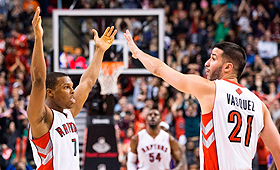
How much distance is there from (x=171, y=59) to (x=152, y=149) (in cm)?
626

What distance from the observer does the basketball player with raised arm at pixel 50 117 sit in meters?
4.00

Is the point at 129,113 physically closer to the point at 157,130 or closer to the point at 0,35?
the point at 157,130

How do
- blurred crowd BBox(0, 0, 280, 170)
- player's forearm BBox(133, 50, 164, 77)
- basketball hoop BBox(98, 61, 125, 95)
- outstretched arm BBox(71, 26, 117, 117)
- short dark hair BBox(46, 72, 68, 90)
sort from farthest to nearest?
blurred crowd BBox(0, 0, 280, 170) < basketball hoop BBox(98, 61, 125, 95) < outstretched arm BBox(71, 26, 117, 117) < short dark hair BBox(46, 72, 68, 90) < player's forearm BBox(133, 50, 164, 77)

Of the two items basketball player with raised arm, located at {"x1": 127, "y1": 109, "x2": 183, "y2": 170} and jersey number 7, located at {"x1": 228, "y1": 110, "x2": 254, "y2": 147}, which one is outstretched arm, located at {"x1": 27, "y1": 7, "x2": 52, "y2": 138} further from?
basketball player with raised arm, located at {"x1": 127, "y1": 109, "x2": 183, "y2": 170}

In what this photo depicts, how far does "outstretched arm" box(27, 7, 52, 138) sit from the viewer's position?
397 centimetres

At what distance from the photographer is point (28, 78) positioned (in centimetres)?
1436

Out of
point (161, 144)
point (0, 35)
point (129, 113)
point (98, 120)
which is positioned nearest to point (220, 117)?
point (161, 144)

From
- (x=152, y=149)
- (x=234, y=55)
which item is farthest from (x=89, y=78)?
Answer: (x=152, y=149)

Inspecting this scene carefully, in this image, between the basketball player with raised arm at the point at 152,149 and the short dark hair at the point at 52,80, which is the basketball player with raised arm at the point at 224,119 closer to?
the short dark hair at the point at 52,80

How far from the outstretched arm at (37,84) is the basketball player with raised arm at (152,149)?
481cm

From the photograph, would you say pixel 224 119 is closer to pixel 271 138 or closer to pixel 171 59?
pixel 271 138

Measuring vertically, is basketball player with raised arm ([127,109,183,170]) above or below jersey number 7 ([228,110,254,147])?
below

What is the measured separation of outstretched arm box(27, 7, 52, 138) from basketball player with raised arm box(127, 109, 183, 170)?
4.81 meters

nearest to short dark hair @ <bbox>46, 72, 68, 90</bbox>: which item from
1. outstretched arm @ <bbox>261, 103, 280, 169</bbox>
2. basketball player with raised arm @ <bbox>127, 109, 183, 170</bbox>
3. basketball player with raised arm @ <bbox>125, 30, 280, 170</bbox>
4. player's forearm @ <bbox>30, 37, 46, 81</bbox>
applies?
player's forearm @ <bbox>30, 37, 46, 81</bbox>
